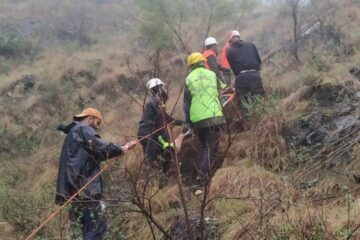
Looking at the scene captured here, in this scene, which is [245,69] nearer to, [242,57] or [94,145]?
[242,57]

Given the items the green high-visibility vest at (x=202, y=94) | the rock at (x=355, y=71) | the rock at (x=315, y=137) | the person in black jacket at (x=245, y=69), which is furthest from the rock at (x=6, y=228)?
the rock at (x=355, y=71)

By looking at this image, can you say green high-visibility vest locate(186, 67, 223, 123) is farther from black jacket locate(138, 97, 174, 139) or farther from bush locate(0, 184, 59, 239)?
bush locate(0, 184, 59, 239)

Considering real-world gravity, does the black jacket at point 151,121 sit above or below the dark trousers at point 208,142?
Result: above

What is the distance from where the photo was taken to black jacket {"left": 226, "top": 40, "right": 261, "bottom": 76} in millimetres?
7809

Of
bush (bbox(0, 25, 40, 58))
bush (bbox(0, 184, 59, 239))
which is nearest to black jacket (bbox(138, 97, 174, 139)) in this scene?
bush (bbox(0, 184, 59, 239))

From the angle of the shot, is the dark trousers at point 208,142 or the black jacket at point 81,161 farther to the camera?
the dark trousers at point 208,142

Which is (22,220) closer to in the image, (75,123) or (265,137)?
(75,123)

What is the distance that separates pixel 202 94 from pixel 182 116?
6.09 feet

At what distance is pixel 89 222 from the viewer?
505 centimetres

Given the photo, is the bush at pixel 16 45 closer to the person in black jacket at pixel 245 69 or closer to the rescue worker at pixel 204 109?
the person in black jacket at pixel 245 69

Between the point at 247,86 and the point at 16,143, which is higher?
the point at 16,143

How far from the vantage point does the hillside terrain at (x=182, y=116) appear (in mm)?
4805

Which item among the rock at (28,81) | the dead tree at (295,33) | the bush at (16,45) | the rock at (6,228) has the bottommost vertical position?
the rock at (6,228)

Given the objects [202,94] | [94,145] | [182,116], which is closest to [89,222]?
[94,145]
